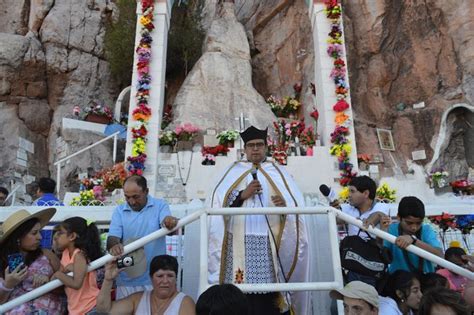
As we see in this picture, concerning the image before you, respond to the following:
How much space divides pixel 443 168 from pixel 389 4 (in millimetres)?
6571

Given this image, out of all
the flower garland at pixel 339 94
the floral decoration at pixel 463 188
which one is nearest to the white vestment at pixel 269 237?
the flower garland at pixel 339 94

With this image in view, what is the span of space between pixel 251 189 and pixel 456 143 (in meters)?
12.1

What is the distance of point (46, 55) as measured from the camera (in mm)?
16312

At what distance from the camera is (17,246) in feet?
11.0

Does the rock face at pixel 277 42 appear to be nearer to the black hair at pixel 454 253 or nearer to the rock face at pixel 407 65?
the rock face at pixel 407 65

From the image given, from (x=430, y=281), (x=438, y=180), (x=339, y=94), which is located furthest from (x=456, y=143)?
(x=430, y=281)

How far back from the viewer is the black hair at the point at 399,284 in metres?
3.51

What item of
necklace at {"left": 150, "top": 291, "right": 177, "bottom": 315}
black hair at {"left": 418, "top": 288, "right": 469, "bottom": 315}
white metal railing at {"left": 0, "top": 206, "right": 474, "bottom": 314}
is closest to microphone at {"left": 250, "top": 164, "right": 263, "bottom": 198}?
white metal railing at {"left": 0, "top": 206, "right": 474, "bottom": 314}

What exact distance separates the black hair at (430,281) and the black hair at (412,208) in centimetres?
50

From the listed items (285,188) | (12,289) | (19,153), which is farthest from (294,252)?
(19,153)

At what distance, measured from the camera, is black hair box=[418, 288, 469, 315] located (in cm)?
244

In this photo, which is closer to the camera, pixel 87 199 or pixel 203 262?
pixel 203 262

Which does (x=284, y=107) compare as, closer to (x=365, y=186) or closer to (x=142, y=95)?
(x=142, y=95)

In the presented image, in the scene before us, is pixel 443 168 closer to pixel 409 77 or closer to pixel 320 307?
pixel 409 77
